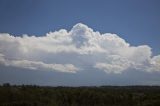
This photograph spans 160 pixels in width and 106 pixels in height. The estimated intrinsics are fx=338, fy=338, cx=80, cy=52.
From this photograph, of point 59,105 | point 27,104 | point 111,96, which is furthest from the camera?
point 111,96

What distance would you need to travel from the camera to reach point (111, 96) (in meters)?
74.4

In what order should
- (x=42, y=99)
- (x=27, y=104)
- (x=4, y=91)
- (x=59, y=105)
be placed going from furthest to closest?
(x=4, y=91) < (x=42, y=99) < (x=59, y=105) < (x=27, y=104)

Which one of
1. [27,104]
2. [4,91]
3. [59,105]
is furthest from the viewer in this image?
[4,91]

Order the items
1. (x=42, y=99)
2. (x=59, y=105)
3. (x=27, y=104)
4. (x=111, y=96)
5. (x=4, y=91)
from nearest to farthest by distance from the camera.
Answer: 1. (x=27, y=104)
2. (x=59, y=105)
3. (x=42, y=99)
4. (x=4, y=91)
5. (x=111, y=96)

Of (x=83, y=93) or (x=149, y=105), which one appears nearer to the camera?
(x=149, y=105)

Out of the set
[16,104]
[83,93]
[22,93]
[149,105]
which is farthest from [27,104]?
[83,93]

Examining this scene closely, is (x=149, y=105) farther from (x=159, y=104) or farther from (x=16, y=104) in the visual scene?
(x=16, y=104)

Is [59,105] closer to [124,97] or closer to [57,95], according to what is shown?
[57,95]

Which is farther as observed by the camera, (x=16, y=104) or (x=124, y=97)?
(x=124, y=97)

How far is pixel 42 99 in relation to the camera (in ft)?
200

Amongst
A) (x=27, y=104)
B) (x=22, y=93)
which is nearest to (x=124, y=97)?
(x=22, y=93)

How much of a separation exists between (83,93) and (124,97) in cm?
930

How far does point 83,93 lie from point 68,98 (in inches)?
291

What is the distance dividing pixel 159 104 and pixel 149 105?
1.80m
